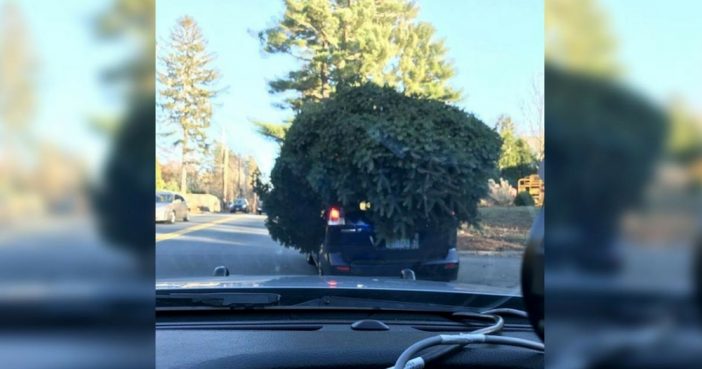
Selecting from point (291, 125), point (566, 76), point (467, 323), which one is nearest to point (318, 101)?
point (291, 125)

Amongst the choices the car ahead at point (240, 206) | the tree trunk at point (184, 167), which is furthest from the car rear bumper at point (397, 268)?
the tree trunk at point (184, 167)

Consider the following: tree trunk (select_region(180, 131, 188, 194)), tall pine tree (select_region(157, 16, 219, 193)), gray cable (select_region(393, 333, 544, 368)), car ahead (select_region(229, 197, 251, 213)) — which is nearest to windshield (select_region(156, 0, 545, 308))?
car ahead (select_region(229, 197, 251, 213))

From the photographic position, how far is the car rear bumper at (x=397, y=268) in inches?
199

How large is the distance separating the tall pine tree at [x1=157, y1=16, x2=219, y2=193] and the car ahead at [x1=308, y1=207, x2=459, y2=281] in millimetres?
1249

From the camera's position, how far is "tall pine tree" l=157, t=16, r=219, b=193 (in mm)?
2539

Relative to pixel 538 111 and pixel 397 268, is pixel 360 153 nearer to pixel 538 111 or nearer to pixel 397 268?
pixel 397 268

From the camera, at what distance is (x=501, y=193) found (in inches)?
200

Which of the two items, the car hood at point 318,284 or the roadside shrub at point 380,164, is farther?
the roadside shrub at point 380,164

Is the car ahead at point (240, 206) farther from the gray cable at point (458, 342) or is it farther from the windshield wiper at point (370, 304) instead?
the gray cable at point (458, 342)

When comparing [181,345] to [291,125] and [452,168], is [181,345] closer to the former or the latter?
[291,125]

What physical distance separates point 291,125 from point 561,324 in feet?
13.4

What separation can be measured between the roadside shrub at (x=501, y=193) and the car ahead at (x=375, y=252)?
384 mm

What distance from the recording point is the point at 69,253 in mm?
1386

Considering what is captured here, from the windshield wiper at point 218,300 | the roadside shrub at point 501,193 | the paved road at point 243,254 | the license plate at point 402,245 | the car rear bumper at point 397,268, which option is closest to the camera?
the windshield wiper at point 218,300
